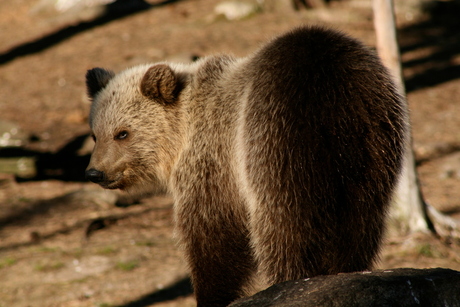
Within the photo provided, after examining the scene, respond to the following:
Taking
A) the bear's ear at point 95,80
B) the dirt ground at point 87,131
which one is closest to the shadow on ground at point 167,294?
the dirt ground at point 87,131

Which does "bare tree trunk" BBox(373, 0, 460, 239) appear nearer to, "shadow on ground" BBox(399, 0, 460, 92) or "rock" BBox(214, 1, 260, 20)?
"shadow on ground" BBox(399, 0, 460, 92)

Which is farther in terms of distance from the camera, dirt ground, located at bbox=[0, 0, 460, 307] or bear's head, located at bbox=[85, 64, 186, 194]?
dirt ground, located at bbox=[0, 0, 460, 307]

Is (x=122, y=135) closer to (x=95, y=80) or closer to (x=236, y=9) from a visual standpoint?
(x=95, y=80)

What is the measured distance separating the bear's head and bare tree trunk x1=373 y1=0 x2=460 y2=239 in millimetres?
2973

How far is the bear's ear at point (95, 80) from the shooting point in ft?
15.8

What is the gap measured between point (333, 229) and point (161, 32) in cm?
1262

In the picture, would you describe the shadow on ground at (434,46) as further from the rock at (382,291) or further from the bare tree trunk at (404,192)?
the rock at (382,291)

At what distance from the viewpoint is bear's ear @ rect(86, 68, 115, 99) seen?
482 centimetres

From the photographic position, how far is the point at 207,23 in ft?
51.4

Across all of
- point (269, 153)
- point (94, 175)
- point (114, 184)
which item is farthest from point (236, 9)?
point (269, 153)

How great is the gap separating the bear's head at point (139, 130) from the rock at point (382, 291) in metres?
1.84

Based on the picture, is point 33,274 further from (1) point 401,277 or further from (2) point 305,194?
(1) point 401,277

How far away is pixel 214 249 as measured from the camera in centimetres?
400

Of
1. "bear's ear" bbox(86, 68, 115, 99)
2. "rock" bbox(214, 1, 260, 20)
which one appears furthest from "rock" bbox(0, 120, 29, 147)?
"rock" bbox(214, 1, 260, 20)
